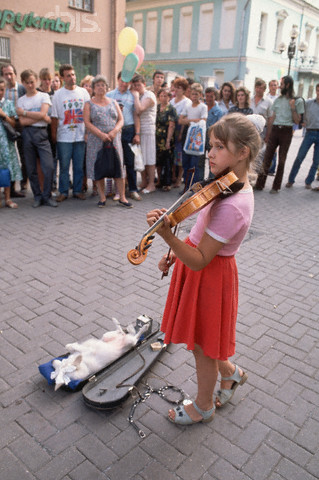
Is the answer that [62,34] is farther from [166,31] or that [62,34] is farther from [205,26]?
[166,31]

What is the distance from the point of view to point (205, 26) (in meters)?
31.3

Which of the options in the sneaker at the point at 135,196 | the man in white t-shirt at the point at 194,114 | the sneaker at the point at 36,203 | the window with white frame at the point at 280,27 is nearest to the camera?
the sneaker at the point at 36,203

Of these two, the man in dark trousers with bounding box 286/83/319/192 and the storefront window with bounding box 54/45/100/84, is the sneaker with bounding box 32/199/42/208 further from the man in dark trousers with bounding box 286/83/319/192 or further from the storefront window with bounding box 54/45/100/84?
the storefront window with bounding box 54/45/100/84

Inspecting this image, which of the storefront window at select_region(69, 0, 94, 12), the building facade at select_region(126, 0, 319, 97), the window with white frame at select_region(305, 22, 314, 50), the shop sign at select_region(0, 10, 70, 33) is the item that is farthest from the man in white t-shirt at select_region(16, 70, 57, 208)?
the window with white frame at select_region(305, 22, 314, 50)

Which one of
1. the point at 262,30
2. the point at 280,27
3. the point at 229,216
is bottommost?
the point at 229,216

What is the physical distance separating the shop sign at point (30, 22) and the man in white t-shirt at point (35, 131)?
9.35 meters

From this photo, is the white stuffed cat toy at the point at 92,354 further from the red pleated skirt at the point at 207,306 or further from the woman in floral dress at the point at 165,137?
the woman in floral dress at the point at 165,137

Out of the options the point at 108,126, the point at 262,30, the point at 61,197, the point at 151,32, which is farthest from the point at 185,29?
the point at 61,197

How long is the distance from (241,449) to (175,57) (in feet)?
116

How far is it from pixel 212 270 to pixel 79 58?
17.2 meters

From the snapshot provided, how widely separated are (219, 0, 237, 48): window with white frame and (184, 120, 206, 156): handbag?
26.4 meters

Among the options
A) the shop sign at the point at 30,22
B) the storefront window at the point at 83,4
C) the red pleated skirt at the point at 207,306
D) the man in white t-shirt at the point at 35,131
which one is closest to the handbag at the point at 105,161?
the man in white t-shirt at the point at 35,131

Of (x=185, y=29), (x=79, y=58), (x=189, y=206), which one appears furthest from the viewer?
(x=185, y=29)

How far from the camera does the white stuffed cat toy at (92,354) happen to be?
8.90 ft
